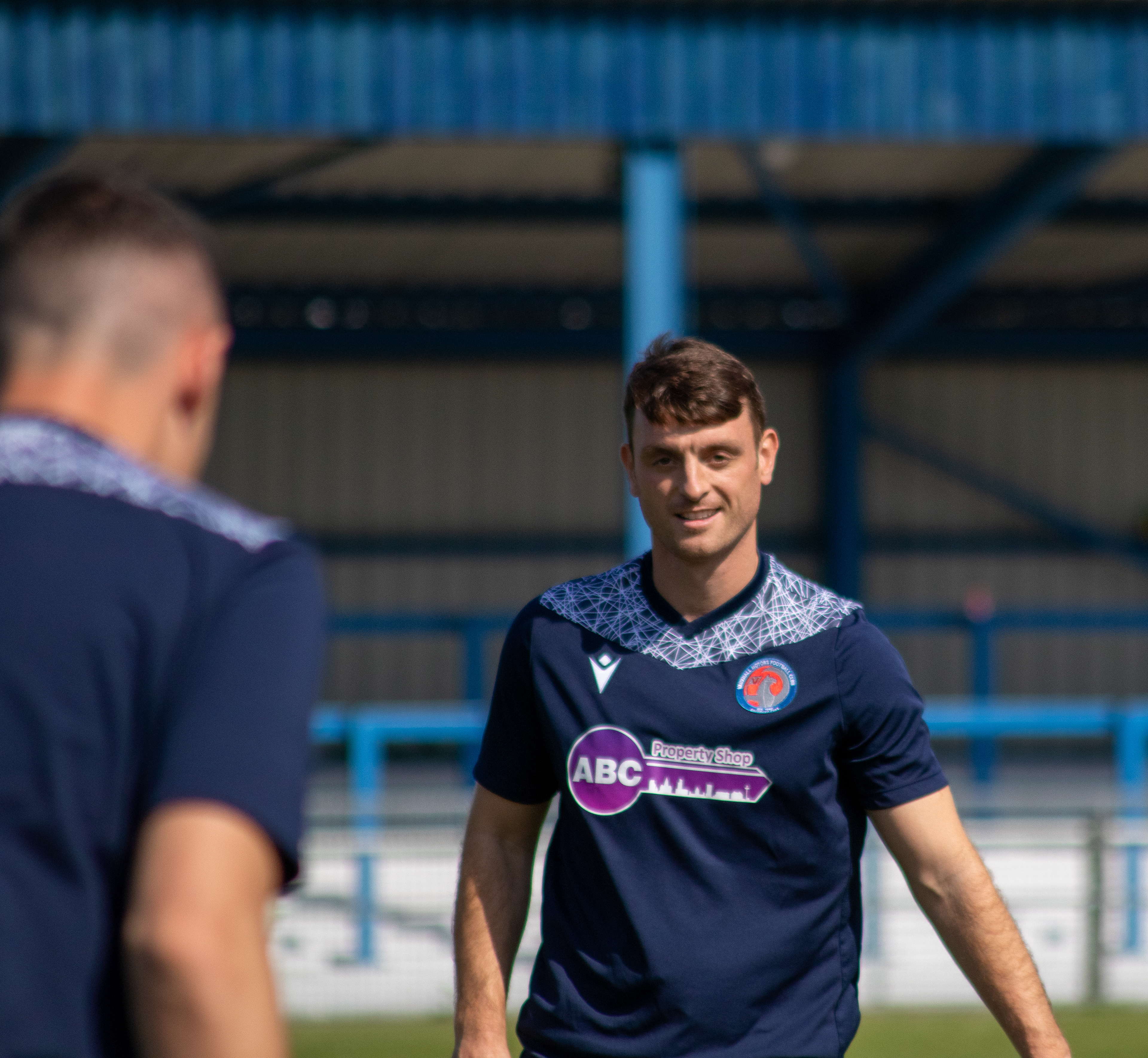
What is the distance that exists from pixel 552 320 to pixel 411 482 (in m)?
2.31

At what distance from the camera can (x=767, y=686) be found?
2.20m

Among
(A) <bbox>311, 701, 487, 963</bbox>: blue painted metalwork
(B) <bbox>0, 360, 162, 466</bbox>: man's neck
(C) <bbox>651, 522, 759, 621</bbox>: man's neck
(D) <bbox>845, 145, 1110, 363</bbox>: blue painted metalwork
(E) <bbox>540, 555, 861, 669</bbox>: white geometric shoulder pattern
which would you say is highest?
(D) <bbox>845, 145, 1110, 363</bbox>: blue painted metalwork

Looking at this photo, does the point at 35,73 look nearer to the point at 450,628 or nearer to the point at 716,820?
the point at 716,820

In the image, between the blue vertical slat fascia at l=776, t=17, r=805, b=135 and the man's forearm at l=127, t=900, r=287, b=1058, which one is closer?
the man's forearm at l=127, t=900, r=287, b=1058

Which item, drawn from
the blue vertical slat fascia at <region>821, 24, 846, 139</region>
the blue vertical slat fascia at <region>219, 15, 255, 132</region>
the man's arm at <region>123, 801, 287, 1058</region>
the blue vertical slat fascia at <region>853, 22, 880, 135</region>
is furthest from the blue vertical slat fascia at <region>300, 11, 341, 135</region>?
the man's arm at <region>123, 801, 287, 1058</region>

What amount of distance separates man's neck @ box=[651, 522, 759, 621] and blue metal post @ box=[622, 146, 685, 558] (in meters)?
4.26

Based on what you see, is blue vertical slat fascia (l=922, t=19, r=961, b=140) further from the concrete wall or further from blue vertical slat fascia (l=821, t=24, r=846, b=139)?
the concrete wall

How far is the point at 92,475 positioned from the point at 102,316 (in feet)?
0.48

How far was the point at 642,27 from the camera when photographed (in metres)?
6.59

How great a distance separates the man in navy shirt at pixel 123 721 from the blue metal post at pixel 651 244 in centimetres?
544

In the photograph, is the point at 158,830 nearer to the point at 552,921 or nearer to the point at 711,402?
the point at 552,921

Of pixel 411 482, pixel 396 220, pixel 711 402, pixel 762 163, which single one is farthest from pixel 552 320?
pixel 711 402

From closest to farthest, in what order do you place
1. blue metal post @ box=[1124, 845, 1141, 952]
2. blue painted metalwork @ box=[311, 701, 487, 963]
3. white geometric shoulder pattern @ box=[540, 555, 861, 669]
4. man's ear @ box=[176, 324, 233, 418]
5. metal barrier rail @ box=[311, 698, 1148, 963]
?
man's ear @ box=[176, 324, 233, 418] → white geometric shoulder pattern @ box=[540, 555, 861, 669] → blue metal post @ box=[1124, 845, 1141, 952] → metal barrier rail @ box=[311, 698, 1148, 963] → blue painted metalwork @ box=[311, 701, 487, 963]

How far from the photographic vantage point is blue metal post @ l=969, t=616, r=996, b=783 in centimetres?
1033
